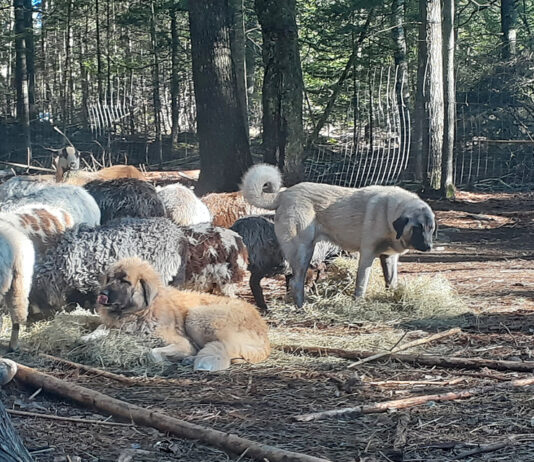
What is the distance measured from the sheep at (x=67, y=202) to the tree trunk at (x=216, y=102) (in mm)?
4434

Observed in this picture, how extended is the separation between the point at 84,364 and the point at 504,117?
58.7 ft

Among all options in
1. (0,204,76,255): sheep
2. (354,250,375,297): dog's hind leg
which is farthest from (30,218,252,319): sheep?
(354,250,375,297): dog's hind leg

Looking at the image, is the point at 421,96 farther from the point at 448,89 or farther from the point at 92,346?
the point at 92,346

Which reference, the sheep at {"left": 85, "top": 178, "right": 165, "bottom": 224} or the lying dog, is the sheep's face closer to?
the lying dog

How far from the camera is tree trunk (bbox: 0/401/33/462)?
301 cm

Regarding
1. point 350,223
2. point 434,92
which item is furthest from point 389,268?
point 434,92

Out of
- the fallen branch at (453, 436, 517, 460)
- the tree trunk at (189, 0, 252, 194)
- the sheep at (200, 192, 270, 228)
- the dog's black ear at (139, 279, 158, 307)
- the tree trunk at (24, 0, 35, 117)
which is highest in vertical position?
the tree trunk at (24, 0, 35, 117)

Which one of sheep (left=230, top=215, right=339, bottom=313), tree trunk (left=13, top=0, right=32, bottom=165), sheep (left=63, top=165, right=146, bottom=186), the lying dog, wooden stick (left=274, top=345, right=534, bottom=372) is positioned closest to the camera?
wooden stick (left=274, top=345, right=534, bottom=372)

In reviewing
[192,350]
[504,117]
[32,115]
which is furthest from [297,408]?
[32,115]

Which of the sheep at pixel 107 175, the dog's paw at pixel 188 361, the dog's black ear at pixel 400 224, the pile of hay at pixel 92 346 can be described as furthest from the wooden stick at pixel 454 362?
the sheep at pixel 107 175

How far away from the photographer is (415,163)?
1992cm

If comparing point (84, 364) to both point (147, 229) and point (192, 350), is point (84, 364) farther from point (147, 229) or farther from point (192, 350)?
point (147, 229)

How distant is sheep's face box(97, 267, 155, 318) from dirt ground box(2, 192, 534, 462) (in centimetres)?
69

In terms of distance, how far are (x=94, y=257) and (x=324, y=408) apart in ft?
11.6
